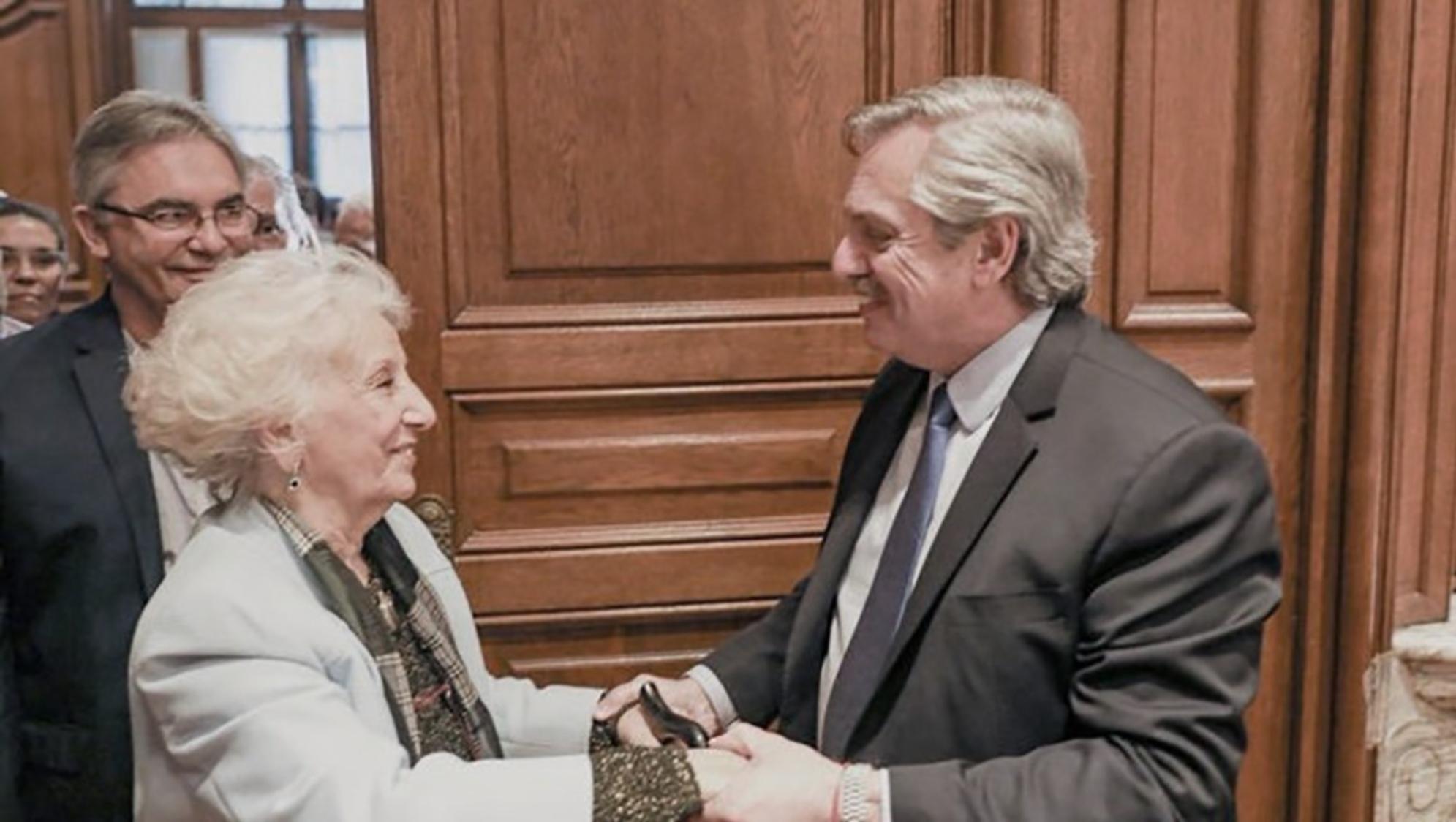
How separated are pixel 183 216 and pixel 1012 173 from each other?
3.75 ft

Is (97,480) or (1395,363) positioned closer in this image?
(97,480)

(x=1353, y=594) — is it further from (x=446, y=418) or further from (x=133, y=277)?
(x=133, y=277)

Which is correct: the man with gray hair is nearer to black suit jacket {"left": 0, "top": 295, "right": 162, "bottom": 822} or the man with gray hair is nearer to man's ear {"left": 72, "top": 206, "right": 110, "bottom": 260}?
black suit jacket {"left": 0, "top": 295, "right": 162, "bottom": 822}

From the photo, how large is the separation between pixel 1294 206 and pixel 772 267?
0.87 m

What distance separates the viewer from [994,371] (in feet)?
5.05

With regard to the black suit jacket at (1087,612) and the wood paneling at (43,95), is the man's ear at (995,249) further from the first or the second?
the wood paneling at (43,95)

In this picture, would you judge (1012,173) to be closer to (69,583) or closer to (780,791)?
(780,791)

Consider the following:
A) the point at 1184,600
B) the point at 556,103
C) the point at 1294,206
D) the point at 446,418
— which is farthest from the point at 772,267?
the point at 1184,600

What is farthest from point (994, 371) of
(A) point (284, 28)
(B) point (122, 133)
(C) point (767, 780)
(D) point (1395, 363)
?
(A) point (284, 28)

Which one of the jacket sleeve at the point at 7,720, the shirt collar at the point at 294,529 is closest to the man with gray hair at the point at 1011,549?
the shirt collar at the point at 294,529

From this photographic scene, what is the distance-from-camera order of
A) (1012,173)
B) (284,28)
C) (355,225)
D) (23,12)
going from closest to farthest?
(1012,173) → (355,225) → (23,12) → (284,28)

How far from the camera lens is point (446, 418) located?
2180mm

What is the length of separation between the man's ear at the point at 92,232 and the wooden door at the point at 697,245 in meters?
0.41

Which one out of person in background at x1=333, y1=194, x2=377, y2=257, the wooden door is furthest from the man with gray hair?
person in background at x1=333, y1=194, x2=377, y2=257
